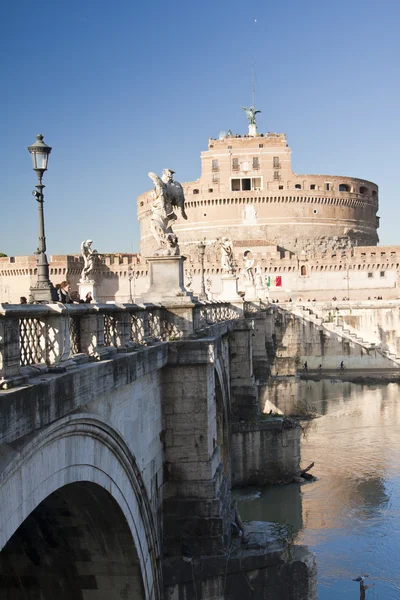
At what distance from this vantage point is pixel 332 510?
18234mm

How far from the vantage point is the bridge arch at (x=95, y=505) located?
5.25 m

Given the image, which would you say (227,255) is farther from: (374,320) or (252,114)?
(252,114)

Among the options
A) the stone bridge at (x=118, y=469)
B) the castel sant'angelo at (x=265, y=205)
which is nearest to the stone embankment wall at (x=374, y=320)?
the castel sant'angelo at (x=265, y=205)

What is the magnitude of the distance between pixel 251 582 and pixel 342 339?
3975cm

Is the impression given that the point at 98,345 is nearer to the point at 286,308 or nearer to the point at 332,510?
the point at 332,510

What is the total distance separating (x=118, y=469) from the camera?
7.39 meters

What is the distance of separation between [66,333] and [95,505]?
2.71 meters

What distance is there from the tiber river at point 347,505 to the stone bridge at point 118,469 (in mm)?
4011

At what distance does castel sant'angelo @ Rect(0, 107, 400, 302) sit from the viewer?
229 feet

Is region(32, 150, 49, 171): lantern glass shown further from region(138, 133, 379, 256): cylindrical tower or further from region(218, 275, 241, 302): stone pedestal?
region(138, 133, 379, 256): cylindrical tower

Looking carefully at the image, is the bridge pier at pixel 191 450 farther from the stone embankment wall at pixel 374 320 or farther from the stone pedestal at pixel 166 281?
the stone embankment wall at pixel 374 320

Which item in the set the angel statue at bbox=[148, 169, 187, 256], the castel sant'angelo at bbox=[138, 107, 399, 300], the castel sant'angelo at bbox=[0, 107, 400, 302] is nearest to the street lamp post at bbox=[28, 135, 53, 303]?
the angel statue at bbox=[148, 169, 187, 256]

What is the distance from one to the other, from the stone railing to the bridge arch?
0.54 metres

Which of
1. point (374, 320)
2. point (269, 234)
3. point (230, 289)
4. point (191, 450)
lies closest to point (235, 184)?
point (269, 234)
